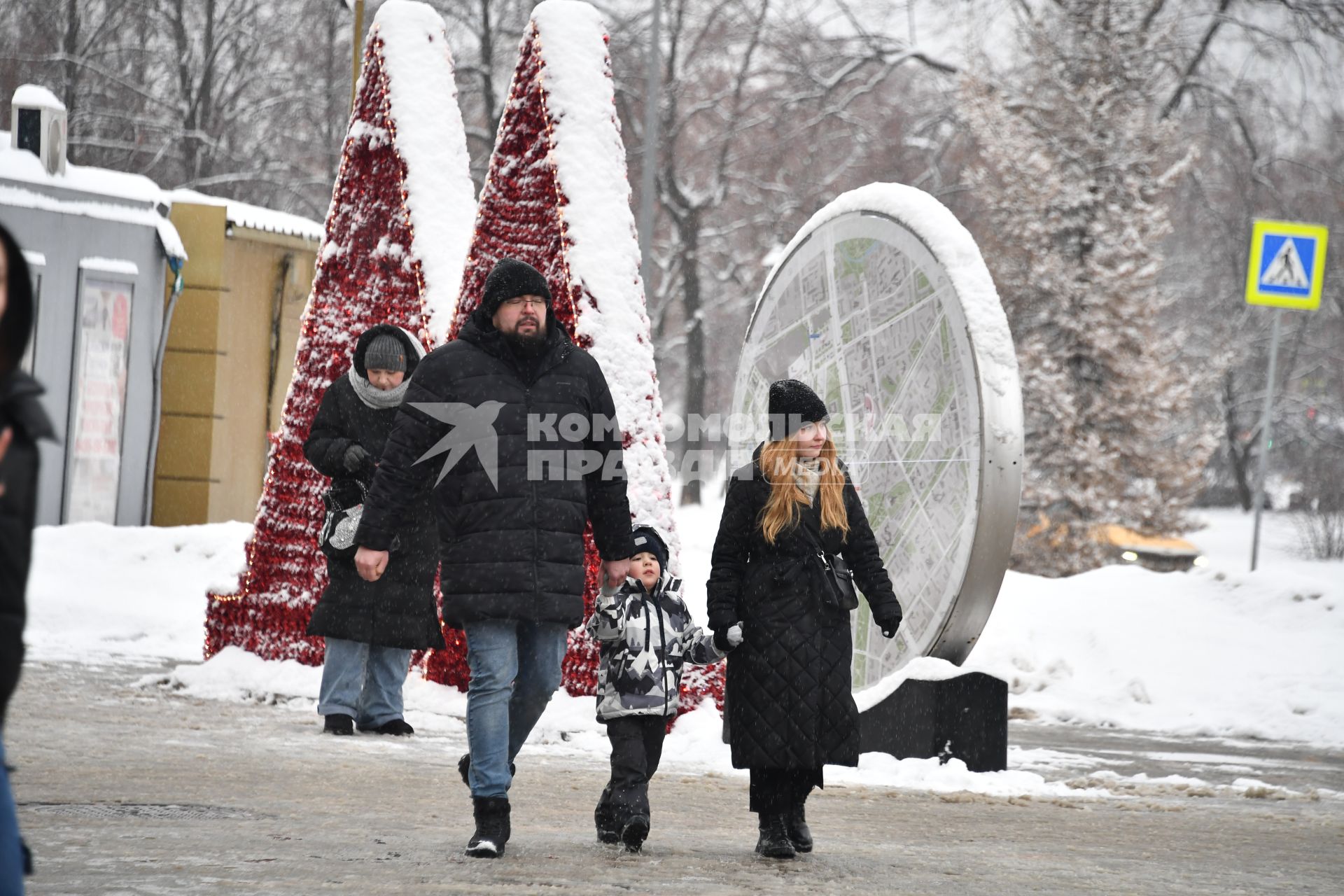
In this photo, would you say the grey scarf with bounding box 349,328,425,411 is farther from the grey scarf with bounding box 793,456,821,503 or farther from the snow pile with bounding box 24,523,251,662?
the snow pile with bounding box 24,523,251,662

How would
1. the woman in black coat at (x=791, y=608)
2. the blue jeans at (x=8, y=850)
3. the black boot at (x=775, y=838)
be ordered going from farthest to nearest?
the woman in black coat at (x=791, y=608), the black boot at (x=775, y=838), the blue jeans at (x=8, y=850)

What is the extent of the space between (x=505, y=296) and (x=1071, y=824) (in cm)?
303

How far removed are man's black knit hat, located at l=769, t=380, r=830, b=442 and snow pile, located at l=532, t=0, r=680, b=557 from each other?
2.29 meters

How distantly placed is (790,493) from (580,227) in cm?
316

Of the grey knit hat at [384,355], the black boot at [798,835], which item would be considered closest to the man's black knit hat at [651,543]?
the black boot at [798,835]

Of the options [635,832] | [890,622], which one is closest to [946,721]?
[890,622]

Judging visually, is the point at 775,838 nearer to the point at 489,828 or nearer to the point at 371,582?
the point at 489,828

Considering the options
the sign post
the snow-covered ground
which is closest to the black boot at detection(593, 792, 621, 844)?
the snow-covered ground

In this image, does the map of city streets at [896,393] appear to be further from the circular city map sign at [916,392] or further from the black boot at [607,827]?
the black boot at [607,827]

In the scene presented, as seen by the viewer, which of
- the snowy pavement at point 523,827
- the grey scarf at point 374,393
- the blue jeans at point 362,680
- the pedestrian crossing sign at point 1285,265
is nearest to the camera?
the snowy pavement at point 523,827

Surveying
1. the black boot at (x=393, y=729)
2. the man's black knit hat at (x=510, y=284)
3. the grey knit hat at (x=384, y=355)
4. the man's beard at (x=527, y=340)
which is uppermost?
the man's black knit hat at (x=510, y=284)

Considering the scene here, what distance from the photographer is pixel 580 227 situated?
28.0 ft

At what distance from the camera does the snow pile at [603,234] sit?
8.34 metres

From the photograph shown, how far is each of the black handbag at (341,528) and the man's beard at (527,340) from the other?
2.58 metres
